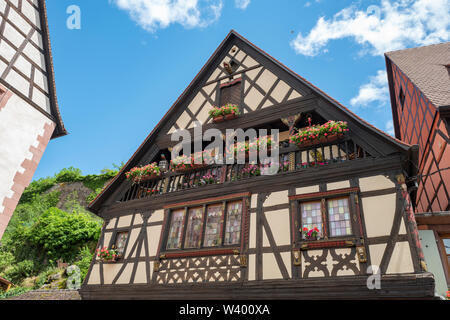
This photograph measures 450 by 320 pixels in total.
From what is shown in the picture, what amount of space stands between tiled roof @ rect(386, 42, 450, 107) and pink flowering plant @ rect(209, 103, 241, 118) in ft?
19.1

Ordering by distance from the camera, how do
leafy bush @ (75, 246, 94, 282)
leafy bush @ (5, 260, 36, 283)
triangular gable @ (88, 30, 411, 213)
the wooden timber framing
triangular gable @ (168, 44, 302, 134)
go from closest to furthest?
the wooden timber framing < triangular gable @ (88, 30, 411, 213) < triangular gable @ (168, 44, 302, 134) < leafy bush @ (75, 246, 94, 282) < leafy bush @ (5, 260, 36, 283)

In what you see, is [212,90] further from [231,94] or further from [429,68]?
[429,68]

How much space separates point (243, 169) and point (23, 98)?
7243mm

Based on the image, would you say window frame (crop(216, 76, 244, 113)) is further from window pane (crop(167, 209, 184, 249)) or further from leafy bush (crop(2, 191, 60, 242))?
leafy bush (crop(2, 191, 60, 242))

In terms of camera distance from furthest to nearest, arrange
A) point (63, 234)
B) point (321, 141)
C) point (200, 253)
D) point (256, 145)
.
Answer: point (63, 234) < point (256, 145) < point (200, 253) < point (321, 141)

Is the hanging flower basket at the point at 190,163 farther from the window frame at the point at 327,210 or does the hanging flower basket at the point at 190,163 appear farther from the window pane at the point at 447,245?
the window pane at the point at 447,245

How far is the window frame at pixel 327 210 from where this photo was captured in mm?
7148

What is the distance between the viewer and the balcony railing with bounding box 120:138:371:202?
27.9 feet

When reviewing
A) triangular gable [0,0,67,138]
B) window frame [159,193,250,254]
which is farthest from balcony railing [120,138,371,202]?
triangular gable [0,0,67,138]

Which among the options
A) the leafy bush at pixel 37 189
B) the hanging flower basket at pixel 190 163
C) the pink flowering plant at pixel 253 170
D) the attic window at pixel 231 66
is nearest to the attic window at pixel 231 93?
the attic window at pixel 231 66

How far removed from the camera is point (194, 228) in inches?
367

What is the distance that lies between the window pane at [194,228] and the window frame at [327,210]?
2.70 m

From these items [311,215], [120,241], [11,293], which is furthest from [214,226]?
[11,293]

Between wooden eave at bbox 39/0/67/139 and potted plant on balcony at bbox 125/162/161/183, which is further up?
wooden eave at bbox 39/0/67/139
